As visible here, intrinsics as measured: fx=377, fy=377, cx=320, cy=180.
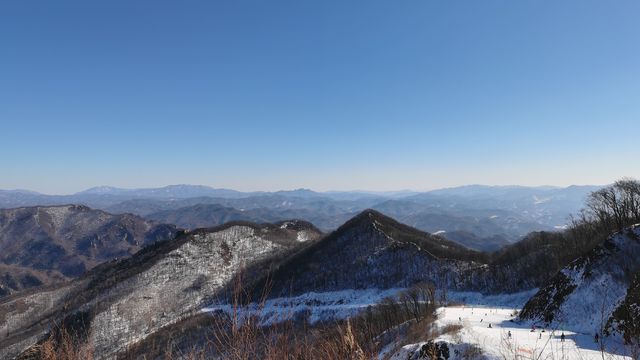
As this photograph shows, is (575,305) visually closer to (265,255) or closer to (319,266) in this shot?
(319,266)

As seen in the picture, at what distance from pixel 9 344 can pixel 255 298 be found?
61.6 m

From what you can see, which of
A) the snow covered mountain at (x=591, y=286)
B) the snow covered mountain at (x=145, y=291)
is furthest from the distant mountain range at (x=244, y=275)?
the snow covered mountain at (x=591, y=286)

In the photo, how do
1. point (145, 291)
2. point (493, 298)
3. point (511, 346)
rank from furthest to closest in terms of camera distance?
point (145, 291)
point (493, 298)
point (511, 346)

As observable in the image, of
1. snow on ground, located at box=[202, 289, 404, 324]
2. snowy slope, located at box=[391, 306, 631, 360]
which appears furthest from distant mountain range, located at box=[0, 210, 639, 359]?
snowy slope, located at box=[391, 306, 631, 360]

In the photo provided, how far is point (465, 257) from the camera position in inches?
3538

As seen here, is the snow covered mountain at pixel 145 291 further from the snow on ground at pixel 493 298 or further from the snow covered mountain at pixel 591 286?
the snow covered mountain at pixel 591 286

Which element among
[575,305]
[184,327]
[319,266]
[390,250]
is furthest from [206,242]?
[575,305]

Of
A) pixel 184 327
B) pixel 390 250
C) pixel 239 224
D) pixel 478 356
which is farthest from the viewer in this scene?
pixel 239 224

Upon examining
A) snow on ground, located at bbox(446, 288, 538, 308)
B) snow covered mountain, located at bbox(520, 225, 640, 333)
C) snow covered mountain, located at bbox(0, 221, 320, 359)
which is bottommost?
snow covered mountain, located at bbox(0, 221, 320, 359)

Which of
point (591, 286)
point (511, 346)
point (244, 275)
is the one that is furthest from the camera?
point (244, 275)

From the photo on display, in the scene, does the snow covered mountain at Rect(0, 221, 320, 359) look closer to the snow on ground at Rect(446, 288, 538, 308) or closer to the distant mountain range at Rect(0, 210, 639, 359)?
the distant mountain range at Rect(0, 210, 639, 359)

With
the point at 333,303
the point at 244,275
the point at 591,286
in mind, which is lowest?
the point at 333,303

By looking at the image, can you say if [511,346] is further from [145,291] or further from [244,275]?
[145,291]

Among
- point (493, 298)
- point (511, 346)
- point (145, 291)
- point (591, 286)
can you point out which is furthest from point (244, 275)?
point (145, 291)
